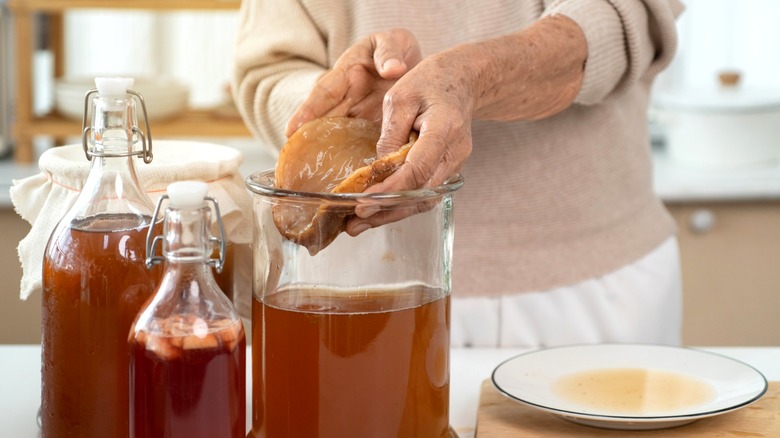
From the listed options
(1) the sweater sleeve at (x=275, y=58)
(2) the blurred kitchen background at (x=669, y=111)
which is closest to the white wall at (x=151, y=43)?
(2) the blurred kitchen background at (x=669, y=111)

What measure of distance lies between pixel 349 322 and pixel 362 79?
271mm

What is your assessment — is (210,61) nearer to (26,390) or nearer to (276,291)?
(26,390)

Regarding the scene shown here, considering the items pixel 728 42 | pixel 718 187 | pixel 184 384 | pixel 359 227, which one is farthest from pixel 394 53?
pixel 728 42

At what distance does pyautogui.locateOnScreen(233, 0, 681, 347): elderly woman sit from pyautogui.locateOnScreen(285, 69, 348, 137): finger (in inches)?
6.8

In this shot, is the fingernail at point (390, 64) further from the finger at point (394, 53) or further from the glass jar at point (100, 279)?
the glass jar at point (100, 279)

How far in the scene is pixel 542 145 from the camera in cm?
119

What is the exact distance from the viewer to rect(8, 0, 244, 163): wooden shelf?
7.14ft

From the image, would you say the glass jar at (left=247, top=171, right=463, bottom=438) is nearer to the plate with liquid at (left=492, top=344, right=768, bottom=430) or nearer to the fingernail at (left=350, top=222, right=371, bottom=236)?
the fingernail at (left=350, top=222, right=371, bottom=236)

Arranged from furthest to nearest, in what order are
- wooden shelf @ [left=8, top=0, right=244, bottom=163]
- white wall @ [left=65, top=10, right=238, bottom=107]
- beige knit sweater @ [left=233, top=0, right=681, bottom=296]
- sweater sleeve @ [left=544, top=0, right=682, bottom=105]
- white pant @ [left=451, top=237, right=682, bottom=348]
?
white wall @ [left=65, top=10, right=238, bottom=107] → wooden shelf @ [left=8, top=0, right=244, bottom=163] → white pant @ [left=451, top=237, right=682, bottom=348] → beige knit sweater @ [left=233, top=0, right=681, bottom=296] → sweater sleeve @ [left=544, top=0, right=682, bottom=105]

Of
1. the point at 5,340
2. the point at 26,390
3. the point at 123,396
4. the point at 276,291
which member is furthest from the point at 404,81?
the point at 5,340

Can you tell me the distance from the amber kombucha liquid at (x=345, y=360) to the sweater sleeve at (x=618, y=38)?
461 millimetres

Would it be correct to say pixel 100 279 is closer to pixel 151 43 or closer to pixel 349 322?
pixel 349 322

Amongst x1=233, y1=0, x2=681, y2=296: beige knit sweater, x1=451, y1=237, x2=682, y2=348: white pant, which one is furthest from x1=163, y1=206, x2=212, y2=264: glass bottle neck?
x1=451, y1=237, x2=682, y2=348: white pant

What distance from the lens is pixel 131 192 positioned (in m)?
0.65
